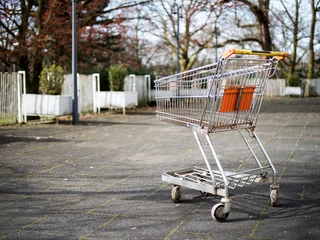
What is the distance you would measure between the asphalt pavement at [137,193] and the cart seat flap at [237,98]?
3.58ft

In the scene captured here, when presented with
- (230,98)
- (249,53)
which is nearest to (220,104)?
(230,98)

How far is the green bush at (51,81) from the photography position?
48.1ft

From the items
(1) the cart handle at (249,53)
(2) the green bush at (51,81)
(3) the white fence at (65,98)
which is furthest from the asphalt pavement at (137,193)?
(2) the green bush at (51,81)

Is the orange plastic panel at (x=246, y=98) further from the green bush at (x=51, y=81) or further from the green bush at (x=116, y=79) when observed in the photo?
the green bush at (x=116, y=79)

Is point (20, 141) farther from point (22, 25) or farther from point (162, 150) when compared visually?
point (22, 25)

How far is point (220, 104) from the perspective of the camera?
475 centimetres

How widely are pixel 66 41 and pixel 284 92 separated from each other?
24.1 meters

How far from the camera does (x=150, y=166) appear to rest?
723 cm

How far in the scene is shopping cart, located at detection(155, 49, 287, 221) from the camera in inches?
184

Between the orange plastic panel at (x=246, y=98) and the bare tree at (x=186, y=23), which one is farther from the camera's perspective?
the bare tree at (x=186, y=23)

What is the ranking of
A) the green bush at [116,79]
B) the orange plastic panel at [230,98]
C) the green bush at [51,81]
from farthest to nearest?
1. the green bush at [116,79]
2. the green bush at [51,81]
3. the orange plastic panel at [230,98]

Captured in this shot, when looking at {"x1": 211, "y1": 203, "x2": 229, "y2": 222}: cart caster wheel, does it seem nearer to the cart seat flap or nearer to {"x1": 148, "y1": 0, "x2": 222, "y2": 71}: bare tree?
the cart seat flap

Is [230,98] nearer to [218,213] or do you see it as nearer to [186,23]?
[218,213]

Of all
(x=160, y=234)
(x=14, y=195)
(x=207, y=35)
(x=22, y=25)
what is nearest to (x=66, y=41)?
Answer: (x=22, y=25)
